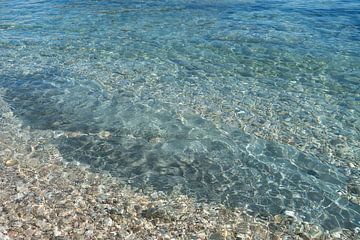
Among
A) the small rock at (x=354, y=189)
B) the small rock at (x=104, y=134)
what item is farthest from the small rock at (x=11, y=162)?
the small rock at (x=354, y=189)

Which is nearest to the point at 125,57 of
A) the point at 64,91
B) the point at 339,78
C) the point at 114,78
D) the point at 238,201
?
the point at 114,78

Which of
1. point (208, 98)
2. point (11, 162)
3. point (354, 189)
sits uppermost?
point (11, 162)

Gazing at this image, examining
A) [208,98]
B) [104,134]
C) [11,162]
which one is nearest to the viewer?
[11,162]

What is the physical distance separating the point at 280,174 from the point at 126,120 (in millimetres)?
5067

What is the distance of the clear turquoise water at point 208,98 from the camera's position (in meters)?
9.41

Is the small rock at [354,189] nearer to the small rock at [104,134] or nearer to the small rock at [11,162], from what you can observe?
the small rock at [104,134]

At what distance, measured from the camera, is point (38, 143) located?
35.2 feet

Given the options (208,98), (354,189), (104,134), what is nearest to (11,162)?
(104,134)

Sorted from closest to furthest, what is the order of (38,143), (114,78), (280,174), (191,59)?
1. (280,174)
2. (38,143)
3. (114,78)
4. (191,59)

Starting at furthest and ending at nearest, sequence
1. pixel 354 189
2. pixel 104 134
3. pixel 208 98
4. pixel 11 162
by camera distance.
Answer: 1. pixel 208 98
2. pixel 104 134
3. pixel 11 162
4. pixel 354 189

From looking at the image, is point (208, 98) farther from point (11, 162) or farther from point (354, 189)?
point (11, 162)

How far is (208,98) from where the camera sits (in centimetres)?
1335

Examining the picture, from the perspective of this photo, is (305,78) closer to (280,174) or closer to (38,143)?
(280,174)

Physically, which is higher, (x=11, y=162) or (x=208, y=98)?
(x=11, y=162)
